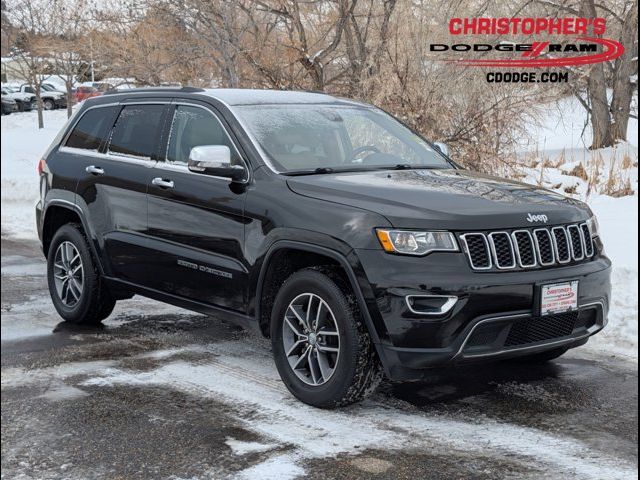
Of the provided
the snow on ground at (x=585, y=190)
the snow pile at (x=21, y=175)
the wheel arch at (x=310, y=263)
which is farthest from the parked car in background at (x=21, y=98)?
the wheel arch at (x=310, y=263)

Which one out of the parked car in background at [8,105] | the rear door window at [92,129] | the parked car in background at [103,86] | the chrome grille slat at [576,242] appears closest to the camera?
the chrome grille slat at [576,242]

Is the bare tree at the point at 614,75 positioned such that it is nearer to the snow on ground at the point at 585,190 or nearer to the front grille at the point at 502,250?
the snow on ground at the point at 585,190

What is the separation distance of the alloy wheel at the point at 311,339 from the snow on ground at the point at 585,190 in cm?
242

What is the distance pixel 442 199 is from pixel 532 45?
35.2 ft

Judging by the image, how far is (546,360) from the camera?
6086 mm

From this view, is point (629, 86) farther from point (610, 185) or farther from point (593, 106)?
point (610, 185)

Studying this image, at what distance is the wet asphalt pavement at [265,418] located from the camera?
414 centimetres

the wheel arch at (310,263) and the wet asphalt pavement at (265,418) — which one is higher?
the wheel arch at (310,263)

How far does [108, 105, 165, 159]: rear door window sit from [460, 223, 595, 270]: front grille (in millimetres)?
2612

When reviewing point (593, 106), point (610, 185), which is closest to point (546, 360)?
point (610, 185)

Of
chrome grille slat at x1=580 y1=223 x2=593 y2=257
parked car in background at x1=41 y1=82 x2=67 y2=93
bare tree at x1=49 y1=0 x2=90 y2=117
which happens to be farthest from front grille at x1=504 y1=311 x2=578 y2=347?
parked car in background at x1=41 y1=82 x2=67 y2=93

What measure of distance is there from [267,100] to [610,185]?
25.0ft

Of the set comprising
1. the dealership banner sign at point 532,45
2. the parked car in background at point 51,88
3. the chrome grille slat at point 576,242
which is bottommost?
the chrome grille slat at point 576,242

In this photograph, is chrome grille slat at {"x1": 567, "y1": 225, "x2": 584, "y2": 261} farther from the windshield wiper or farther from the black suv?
the windshield wiper
